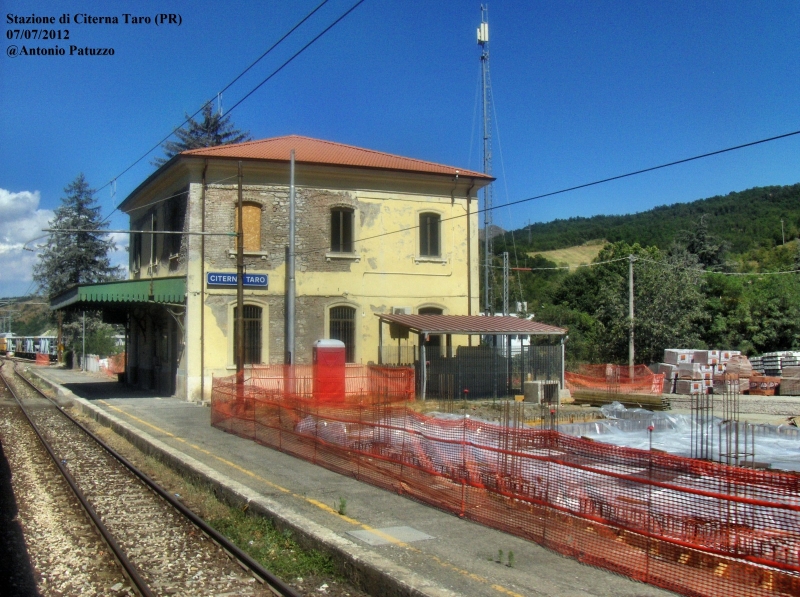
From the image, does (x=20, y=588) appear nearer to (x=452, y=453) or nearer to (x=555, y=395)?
(x=452, y=453)

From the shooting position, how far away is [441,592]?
232 inches

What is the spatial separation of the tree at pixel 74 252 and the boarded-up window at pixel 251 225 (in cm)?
4367

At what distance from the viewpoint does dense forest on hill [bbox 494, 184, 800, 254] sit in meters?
113

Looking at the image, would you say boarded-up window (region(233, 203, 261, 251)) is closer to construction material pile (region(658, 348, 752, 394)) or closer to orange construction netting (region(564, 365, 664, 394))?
orange construction netting (region(564, 365, 664, 394))

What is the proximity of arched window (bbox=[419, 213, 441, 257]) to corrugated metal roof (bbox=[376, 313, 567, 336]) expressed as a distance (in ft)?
9.17

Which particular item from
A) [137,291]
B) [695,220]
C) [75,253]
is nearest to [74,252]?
[75,253]

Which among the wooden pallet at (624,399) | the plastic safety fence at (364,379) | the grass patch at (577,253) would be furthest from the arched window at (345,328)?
the grass patch at (577,253)

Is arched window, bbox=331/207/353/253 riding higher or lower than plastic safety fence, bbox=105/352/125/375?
higher

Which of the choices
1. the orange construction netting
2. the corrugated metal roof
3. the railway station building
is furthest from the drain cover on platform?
the orange construction netting

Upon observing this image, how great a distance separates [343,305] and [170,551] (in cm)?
1864

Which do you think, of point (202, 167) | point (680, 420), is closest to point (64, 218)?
point (202, 167)

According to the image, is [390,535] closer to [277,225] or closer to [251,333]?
[251,333]

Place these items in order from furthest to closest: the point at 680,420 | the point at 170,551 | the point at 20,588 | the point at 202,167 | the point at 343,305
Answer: the point at 343,305 → the point at 202,167 → the point at 680,420 → the point at 170,551 → the point at 20,588

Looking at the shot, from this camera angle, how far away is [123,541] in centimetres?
860
